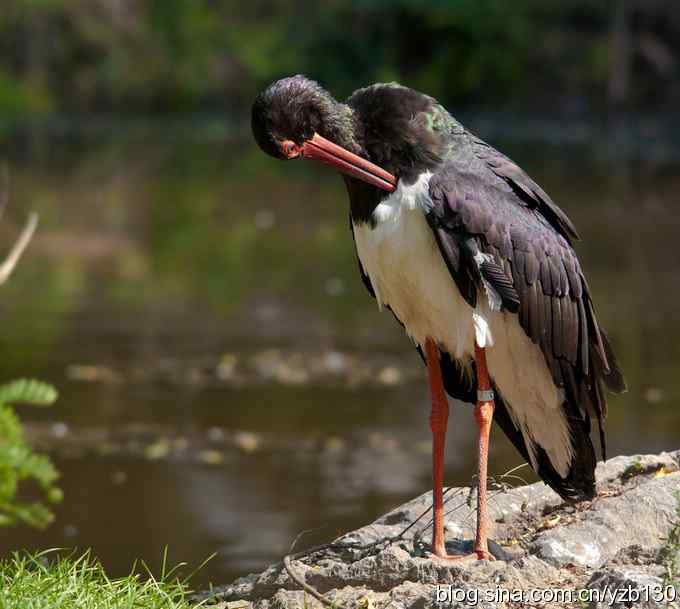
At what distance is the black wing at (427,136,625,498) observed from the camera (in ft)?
13.7

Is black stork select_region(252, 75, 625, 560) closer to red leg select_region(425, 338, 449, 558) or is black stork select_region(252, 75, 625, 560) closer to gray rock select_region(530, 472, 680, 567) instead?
red leg select_region(425, 338, 449, 558)

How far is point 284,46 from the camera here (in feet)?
114

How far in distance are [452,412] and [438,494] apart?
424 centimetres

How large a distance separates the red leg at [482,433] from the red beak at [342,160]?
59cm

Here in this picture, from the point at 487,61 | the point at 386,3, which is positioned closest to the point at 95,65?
the point at 386,3

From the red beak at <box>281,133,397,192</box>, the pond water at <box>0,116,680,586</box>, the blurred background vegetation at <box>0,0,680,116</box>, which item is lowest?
the pond water at <box>0,116,680,586</box>

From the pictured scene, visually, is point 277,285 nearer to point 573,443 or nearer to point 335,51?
point 573,443

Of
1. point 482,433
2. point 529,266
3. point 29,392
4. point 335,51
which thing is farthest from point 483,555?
point 335,51

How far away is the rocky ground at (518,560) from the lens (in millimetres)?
3859

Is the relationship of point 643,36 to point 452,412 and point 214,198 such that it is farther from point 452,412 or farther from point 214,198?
point 452,412

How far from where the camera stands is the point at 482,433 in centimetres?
443

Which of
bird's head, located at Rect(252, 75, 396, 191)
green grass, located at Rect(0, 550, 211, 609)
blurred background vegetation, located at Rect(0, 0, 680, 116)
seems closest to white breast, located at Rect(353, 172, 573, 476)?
bird's head, located at Rect(252, 75, 396, 191)

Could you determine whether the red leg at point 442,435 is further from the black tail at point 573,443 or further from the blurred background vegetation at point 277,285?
the blurred background vegetation at point 277,285

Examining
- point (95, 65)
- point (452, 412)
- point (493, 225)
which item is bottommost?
point (452, 412)
